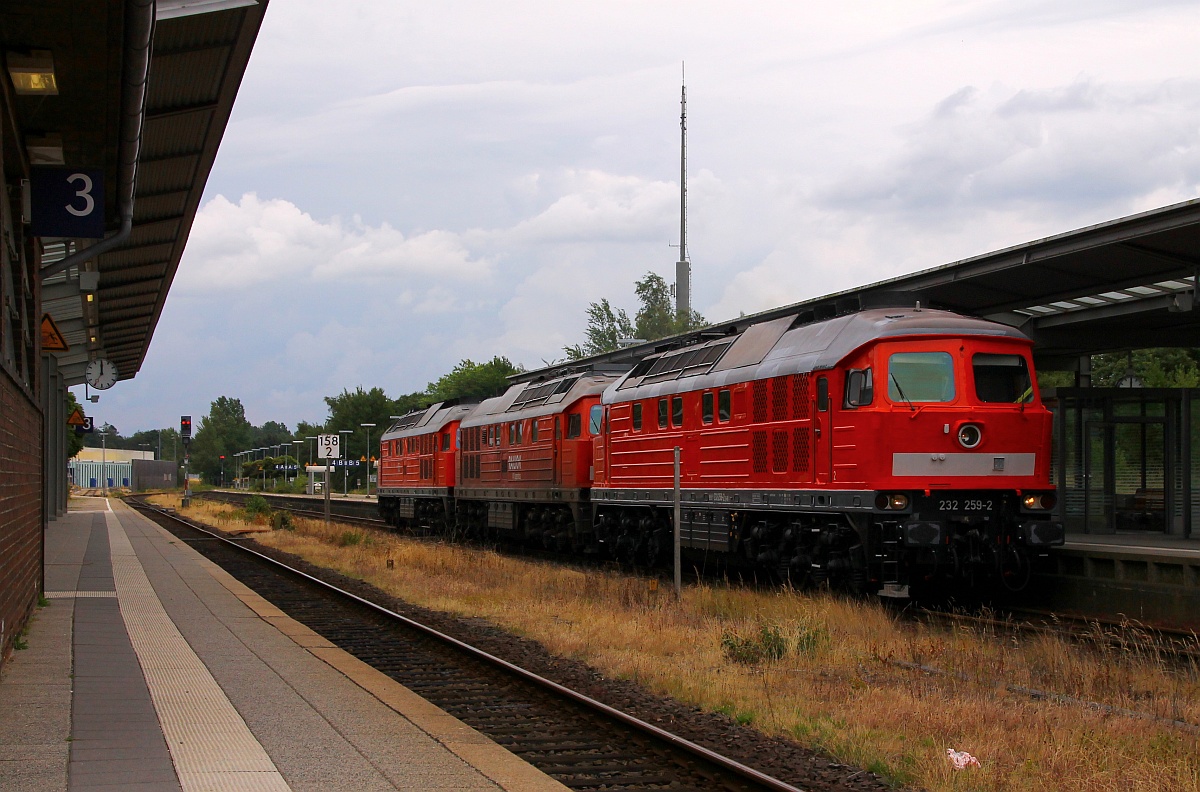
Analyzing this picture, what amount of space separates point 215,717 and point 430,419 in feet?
99.0

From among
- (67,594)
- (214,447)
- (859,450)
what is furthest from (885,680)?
(214,447)

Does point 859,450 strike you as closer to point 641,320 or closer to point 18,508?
point 18,508

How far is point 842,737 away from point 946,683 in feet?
7.24

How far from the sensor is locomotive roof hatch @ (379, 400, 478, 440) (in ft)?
119

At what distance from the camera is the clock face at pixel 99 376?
32.2 m

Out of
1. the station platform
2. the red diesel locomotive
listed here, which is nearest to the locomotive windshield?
the red diesel locomotive

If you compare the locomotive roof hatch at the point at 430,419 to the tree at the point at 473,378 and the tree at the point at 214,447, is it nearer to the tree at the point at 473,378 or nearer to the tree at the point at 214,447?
the tree at the point at 473,378

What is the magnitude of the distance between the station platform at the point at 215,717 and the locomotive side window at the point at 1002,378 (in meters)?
7.89

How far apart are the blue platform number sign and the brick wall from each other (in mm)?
1595

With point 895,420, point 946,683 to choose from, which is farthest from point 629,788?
point 895,420

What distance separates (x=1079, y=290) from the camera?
56.9 feet

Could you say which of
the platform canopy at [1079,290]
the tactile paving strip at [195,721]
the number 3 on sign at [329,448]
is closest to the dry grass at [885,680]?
the tactile paving strip at [195,721]

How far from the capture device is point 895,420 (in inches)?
566

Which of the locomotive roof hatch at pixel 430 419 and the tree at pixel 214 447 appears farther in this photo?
the tree at pixel 214 447
